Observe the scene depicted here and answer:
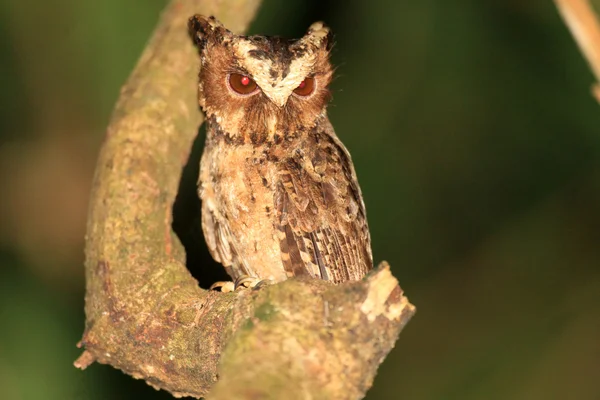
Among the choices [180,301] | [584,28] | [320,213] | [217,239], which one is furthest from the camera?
[217,239]

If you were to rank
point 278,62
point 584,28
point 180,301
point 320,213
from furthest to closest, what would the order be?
point 320,213, point 278,62, point 180,301, point 584,28

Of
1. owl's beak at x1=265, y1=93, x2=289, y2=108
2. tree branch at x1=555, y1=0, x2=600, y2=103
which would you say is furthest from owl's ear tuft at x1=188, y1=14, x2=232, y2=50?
tree branch at x1=555, y1=0, x2=600, y2=103

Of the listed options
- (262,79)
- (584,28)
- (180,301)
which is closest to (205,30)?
(262,79)

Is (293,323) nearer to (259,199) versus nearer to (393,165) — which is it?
(259,199)

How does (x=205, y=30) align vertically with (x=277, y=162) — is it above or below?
Answer: above

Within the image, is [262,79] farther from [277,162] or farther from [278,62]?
[277,162]

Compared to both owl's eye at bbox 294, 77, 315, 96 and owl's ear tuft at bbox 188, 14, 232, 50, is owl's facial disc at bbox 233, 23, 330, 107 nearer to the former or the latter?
owl's eye at bbox 294, 77, 315, 96
